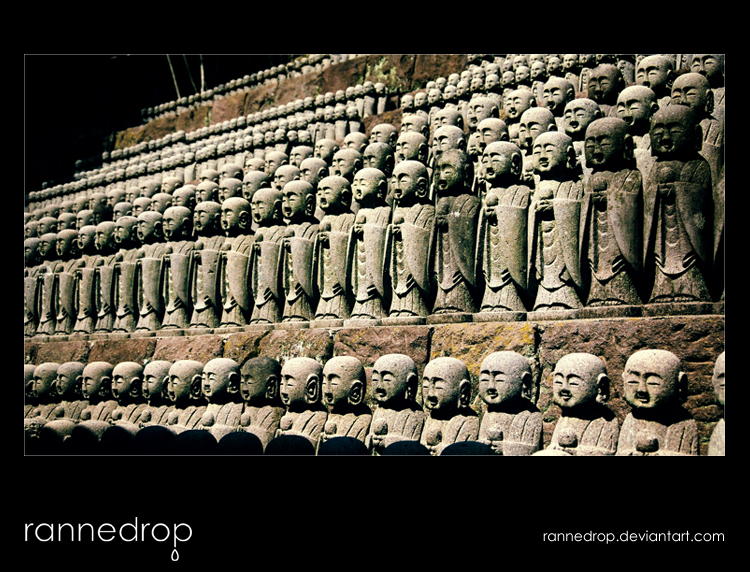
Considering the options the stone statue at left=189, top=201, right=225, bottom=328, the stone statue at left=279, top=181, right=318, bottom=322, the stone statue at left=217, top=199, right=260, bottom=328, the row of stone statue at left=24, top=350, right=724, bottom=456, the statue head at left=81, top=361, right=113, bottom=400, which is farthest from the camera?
the stone statue at left=189, top=201, right=225, bottom=328

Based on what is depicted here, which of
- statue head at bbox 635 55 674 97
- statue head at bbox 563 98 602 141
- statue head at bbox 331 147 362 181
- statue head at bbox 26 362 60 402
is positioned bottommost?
statue head at bbox 26 362 60 402

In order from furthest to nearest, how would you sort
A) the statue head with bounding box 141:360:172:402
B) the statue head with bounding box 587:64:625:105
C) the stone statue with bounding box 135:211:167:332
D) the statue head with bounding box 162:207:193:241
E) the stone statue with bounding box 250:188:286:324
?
the statue head with bounding box 162:207:193:241 < the stone statue with bounding box 135:211:167:332 < the statue head with bounding box 587:64:625:105 < the stone statue with bounding box 250:188:286:324 < the statue head with bounding box 141:360:172:402

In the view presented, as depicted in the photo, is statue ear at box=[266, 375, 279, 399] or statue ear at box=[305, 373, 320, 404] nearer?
statue ear at box=[305, 373, 320, 404]

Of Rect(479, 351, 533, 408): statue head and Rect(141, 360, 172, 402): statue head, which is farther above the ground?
Rect(479, 351, 533, 408): statue head

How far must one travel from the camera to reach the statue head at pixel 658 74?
25.1ft

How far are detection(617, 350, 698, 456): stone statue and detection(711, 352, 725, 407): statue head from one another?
0.18 metres

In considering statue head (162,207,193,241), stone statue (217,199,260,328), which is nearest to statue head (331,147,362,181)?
stone statue (217,199,260,328)

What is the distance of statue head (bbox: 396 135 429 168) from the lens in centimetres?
764

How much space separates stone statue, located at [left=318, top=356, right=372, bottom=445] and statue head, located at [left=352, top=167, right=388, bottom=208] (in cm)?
180

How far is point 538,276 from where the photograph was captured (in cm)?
629

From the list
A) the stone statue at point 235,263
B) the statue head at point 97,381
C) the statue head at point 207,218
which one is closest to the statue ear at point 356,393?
the stone statue at point 235,263

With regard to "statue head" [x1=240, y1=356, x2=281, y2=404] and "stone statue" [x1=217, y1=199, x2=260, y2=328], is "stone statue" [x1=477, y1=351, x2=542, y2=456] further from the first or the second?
"stone statue" [x1=217, y1=199, x2=260, y2=328]

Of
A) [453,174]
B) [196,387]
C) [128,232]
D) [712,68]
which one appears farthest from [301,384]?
[712,68]

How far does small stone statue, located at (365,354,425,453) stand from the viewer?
5.92 m
